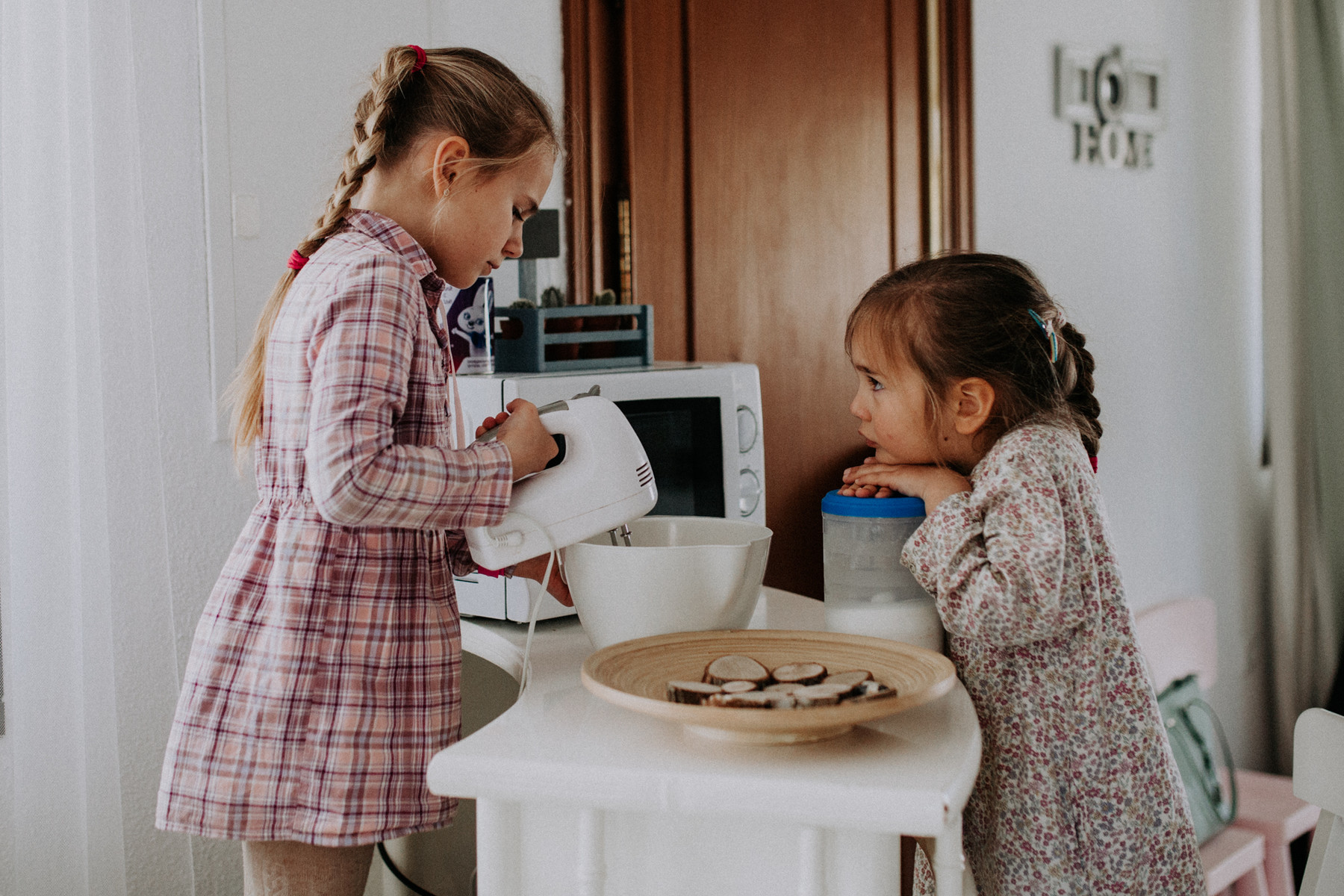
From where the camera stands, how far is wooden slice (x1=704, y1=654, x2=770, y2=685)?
0.85 m

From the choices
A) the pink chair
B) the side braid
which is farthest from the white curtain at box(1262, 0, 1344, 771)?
the side braid

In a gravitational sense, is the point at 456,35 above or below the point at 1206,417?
above

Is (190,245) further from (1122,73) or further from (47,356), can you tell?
(1122,73)

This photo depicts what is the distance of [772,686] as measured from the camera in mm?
827

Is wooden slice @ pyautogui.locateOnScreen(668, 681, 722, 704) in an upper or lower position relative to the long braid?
lower

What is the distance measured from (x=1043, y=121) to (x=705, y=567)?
6.57 ft

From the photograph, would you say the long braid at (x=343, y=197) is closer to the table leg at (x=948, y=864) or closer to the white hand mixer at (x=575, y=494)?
the white hand mixer at (x=575, y=494)

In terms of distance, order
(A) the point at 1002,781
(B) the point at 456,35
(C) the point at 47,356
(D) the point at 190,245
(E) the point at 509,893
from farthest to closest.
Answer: (B) the point at 456,35
(D) the point at 190,245
(C) the point at 47,356
(A) the point at 1002,781
(E) the point at 509,893

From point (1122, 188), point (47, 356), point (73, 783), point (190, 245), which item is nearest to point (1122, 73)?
point (1122, 188)

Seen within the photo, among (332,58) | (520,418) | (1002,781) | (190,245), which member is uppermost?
(332,58)

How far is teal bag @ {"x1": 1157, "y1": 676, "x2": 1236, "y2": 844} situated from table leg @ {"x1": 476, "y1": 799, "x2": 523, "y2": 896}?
1867 mm

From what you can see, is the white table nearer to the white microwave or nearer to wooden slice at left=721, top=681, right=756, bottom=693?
wooden slice at left=721, top=681, right=756, bottom=693

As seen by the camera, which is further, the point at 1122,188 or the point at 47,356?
the point at 1122,188

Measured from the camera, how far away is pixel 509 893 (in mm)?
827
